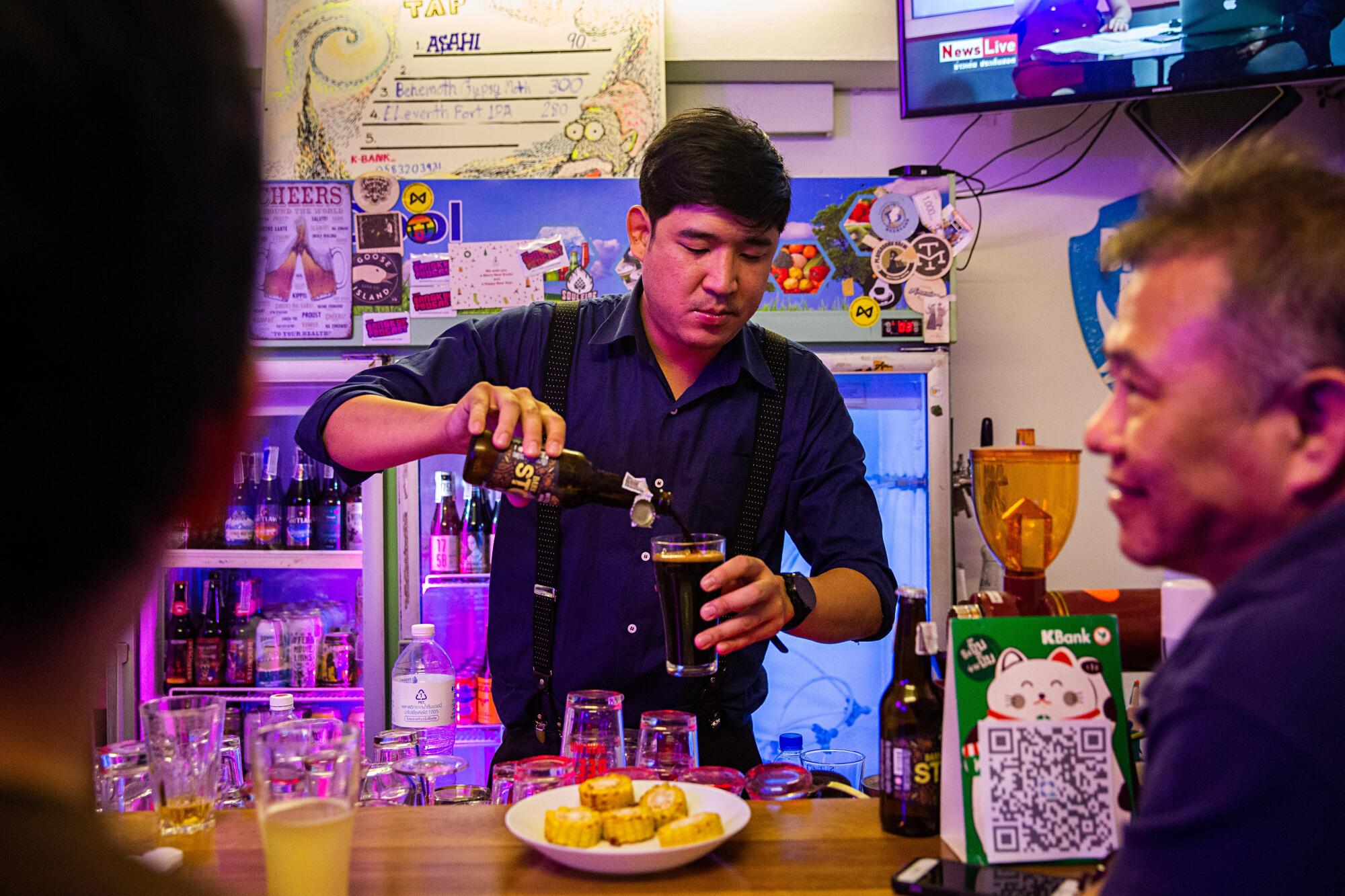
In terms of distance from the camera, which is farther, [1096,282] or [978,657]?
[1096,282]

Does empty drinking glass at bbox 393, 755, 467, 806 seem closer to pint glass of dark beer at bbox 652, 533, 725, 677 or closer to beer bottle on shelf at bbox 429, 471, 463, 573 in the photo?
pint glass of dark beer at bbox 652, 533, 725, 677

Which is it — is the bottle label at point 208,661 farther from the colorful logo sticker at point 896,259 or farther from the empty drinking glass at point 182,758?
the colorful logo sticker at point 896,259

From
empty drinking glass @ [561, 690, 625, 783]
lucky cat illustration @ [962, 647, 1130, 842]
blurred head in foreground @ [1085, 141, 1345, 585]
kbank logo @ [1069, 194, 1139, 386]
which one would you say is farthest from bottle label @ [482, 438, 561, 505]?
kbank logo @ [1069, 194, 1139, 386]

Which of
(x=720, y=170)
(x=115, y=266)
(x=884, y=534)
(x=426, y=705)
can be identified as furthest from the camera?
(x=884, y=534)

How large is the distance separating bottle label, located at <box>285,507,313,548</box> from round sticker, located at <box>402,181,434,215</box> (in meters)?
1.10

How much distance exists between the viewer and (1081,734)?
4.34 ft

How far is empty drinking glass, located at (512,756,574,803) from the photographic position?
5.01 feet

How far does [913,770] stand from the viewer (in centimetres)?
140

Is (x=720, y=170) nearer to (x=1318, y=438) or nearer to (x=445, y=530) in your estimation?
(x=1318, y=438)

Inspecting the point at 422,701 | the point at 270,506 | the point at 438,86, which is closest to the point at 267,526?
the point at 270,506

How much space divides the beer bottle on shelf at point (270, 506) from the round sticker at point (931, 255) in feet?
7.52

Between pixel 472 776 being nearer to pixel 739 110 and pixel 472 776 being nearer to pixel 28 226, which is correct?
pixel 739 110

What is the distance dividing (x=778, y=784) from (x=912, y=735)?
0.95 feet

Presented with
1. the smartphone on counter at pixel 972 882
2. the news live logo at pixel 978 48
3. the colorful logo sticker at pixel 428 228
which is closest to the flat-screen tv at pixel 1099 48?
the news live logo at pixel 978 48
